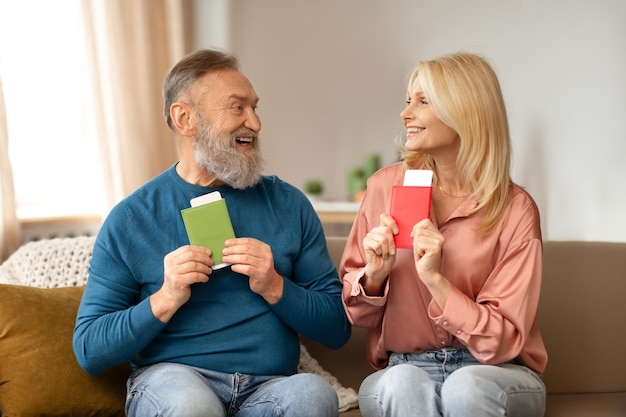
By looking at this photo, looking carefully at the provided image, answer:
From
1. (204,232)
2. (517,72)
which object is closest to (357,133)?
(517,72)

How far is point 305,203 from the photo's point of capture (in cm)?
220

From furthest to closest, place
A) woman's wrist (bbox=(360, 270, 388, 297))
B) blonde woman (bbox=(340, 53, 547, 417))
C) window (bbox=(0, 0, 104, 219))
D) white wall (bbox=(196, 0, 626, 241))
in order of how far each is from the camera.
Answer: window (bbox=(0, 0, 104, 219))
white wall (bbox=(196, 0, 626, 241))
woman's wrist (bbox=(360, 270, 388, 297))
blonde woman (bbox=(340, 53, 547, 417))

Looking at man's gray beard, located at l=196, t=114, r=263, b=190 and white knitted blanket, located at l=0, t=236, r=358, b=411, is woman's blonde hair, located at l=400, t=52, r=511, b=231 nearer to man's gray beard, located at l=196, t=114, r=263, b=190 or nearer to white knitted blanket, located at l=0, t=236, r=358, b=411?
man's gray beard, located at l=196, t=114, r=263, b=190

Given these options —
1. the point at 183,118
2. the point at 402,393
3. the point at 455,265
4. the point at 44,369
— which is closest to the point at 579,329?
the point at 455,265

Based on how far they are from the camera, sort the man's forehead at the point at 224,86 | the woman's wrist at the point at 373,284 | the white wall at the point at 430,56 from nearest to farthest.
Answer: the woman's wrist at the point at 373,284, the man's forehead at the point at 224,86, the white wall at the point at 430,56

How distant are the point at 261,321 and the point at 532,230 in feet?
2.28

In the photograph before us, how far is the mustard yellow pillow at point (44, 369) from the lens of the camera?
2.00 metres

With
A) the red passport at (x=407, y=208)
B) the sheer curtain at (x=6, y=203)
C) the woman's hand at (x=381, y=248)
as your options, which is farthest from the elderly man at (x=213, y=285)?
the sheer curtain at (x=6, y=203)

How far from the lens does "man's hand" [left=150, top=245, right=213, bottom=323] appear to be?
6.10ft

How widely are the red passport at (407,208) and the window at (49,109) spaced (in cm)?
210

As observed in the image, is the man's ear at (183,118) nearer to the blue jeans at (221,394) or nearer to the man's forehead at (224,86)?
the man's forehead at (224,86)

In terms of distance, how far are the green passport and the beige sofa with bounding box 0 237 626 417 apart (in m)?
0.48

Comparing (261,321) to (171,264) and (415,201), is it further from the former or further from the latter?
(415,201)

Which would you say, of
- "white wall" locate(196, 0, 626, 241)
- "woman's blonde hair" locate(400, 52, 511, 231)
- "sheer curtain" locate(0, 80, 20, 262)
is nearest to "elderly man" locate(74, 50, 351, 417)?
"woman's blonde hair" locate(400, 52, 511, 231)
